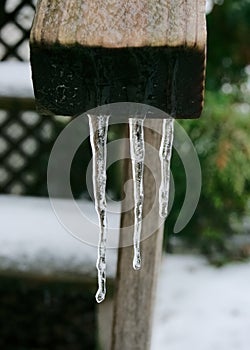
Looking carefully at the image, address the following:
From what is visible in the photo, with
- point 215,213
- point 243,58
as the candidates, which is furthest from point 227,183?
point 243,58

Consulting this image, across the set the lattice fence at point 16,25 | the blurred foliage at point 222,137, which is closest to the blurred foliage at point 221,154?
the blurred foliage at point 222,137

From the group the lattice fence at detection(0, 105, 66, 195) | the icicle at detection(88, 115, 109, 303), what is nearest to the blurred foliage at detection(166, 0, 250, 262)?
the lattice fence at detection(0, 105, 66, 195)

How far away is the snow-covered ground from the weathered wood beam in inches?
30.3

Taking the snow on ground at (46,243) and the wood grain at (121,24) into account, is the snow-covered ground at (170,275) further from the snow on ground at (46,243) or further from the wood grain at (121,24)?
the wood grain at (121,24)

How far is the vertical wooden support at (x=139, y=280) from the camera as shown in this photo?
46.1 inches

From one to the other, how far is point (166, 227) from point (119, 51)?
1528 mm

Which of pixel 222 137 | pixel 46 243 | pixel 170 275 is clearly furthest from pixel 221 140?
pixel 170 275

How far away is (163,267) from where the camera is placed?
233 cm

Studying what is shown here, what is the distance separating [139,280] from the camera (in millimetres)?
1245

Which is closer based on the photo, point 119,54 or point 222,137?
point 119,54

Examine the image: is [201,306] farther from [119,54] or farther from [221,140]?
[119,54]

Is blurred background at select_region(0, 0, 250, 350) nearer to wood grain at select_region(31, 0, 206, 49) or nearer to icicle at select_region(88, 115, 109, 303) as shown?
icicle at select_region(88, 115, 109, 303)

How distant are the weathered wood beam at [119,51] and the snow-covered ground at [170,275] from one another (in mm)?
771

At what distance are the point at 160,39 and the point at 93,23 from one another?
0.06 meters
